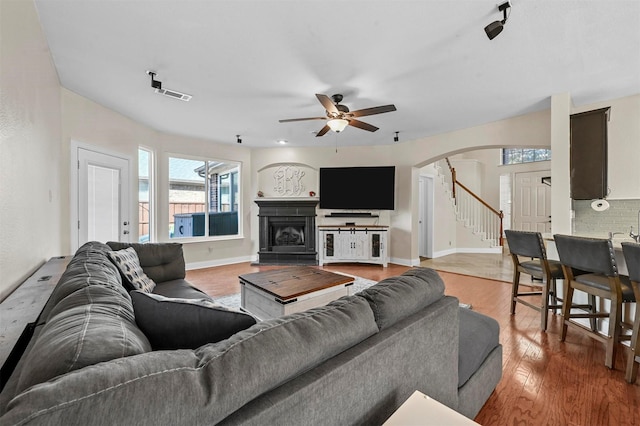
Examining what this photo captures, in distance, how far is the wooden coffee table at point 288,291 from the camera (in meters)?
2.44

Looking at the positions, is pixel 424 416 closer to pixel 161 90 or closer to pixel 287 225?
pixel 161 90

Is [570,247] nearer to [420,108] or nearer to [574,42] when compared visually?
[574,42]

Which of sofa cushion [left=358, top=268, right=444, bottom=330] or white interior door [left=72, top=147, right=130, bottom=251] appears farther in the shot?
white interior door [left=72, top=147, right=130, bottom=251]

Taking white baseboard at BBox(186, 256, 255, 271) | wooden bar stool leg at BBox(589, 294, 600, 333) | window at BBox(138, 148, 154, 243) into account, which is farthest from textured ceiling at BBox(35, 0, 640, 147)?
white baseboard at BBox(186, 256, 255, 271)

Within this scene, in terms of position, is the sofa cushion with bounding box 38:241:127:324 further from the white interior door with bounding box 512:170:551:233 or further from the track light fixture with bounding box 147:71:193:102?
the white interior door with bounding box 512:170:551:233

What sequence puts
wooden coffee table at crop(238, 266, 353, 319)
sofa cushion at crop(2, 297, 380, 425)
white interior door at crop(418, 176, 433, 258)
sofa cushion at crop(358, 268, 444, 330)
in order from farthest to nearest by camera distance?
white interior door at crop(418, 176, 433, 258) → wooden coffee table at crop(238, 266, 353, 319) → sofa cushion at crop(358, 268, 444, 330) → sofa cushion at crop(2, 297, 380, 425)

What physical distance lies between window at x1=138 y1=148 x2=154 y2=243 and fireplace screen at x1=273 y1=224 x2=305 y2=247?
2.41 metres

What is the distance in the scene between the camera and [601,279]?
2.29 m

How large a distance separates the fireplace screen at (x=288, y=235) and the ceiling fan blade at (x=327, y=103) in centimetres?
360

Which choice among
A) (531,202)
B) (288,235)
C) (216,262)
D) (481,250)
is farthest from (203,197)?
(531,202)

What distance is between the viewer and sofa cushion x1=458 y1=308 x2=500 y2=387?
1.50 metres

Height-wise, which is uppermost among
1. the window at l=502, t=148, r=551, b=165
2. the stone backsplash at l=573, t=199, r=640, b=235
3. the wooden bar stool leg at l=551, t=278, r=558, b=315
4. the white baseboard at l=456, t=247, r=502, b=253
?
the window at l=502, t=148, r=551, b=165

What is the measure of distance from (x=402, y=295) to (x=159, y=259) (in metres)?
2.62

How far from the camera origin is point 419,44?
2.34 m
